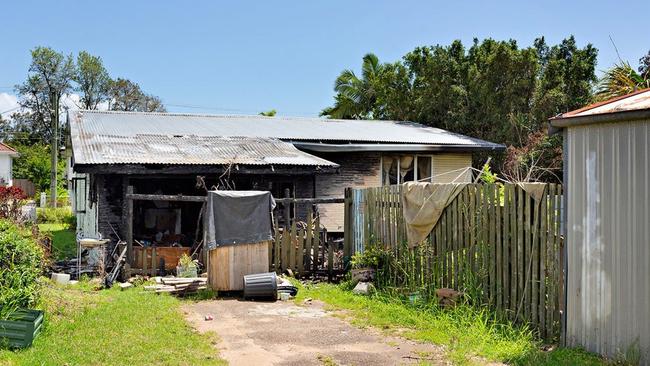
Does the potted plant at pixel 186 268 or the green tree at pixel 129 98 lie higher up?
the green tree at pixel 129 98

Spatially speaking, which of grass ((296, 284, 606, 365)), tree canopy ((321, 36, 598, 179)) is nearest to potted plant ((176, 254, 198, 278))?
grass ((296, 284, 606, 365))

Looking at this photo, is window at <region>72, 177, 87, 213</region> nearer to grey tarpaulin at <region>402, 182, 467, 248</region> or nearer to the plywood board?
the plywood board

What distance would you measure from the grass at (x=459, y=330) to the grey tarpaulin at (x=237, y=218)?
2100 millimetres

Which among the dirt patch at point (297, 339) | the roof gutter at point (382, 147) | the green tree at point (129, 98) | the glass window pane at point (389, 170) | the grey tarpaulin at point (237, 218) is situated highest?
the green tree at point (129, 98)

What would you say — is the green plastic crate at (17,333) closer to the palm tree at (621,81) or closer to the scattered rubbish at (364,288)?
the scattered rubbish at (364,288)

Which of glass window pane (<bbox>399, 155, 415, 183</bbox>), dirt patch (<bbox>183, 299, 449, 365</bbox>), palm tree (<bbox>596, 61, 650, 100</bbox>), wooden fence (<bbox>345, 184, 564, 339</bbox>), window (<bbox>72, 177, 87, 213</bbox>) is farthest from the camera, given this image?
window (<bbox>72, 177, 87, 213</bbox>)

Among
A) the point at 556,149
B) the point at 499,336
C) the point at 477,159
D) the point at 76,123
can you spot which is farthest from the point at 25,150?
the point at 499,336

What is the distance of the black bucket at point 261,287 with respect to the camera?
1064 cm

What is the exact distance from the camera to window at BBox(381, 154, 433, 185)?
1836 cm

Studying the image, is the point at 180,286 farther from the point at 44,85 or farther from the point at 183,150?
the point at 44,85

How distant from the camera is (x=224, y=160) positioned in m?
14.1

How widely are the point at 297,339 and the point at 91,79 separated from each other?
5402 cm

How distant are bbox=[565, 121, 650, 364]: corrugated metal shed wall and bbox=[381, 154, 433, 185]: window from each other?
11.5 meters

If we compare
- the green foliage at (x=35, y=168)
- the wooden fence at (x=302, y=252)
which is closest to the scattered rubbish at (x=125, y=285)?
the wooden fence at (x=302, y=252)
